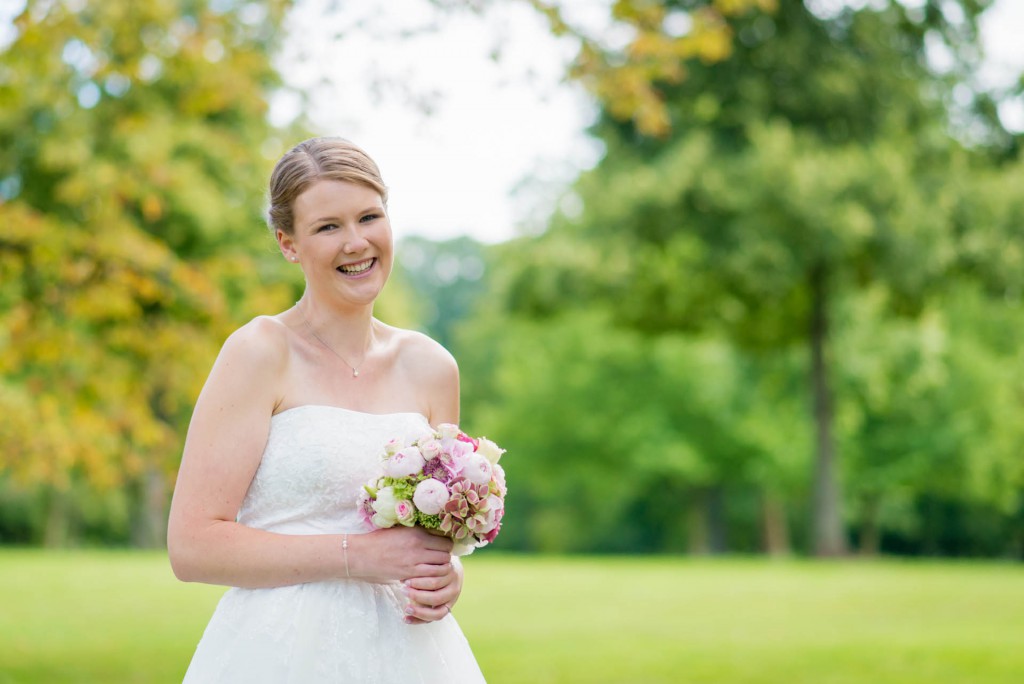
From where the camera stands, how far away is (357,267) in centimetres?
337

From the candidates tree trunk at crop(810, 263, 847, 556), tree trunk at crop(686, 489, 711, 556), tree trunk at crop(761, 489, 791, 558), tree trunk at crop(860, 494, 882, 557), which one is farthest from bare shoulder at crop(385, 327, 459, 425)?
tree trunk at crop(686, 489, 711, 556)

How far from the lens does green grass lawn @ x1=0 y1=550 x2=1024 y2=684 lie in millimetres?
10383

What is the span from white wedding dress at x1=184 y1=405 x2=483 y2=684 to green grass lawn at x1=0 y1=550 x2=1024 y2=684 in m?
6.79

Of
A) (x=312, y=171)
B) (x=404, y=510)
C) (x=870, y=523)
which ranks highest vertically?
(x=312, y=171)

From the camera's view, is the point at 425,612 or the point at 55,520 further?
the point at 55,520

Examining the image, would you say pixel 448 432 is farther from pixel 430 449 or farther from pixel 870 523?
pixel 870 523

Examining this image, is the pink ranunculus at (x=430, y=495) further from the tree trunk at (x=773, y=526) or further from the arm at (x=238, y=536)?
the tree trunk at (x=773, y=526)

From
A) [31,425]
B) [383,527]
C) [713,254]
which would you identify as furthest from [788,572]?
[383,527]

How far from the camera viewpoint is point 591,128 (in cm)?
2456

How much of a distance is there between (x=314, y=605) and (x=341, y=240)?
3.18 ft

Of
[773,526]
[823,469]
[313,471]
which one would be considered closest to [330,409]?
[313,471]

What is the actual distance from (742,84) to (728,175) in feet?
6.04

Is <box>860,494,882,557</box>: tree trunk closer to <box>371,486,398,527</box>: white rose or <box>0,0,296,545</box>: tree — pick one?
<box>0,0,296,545</box>: tree

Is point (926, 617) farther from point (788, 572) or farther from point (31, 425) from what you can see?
point (31, 425)
